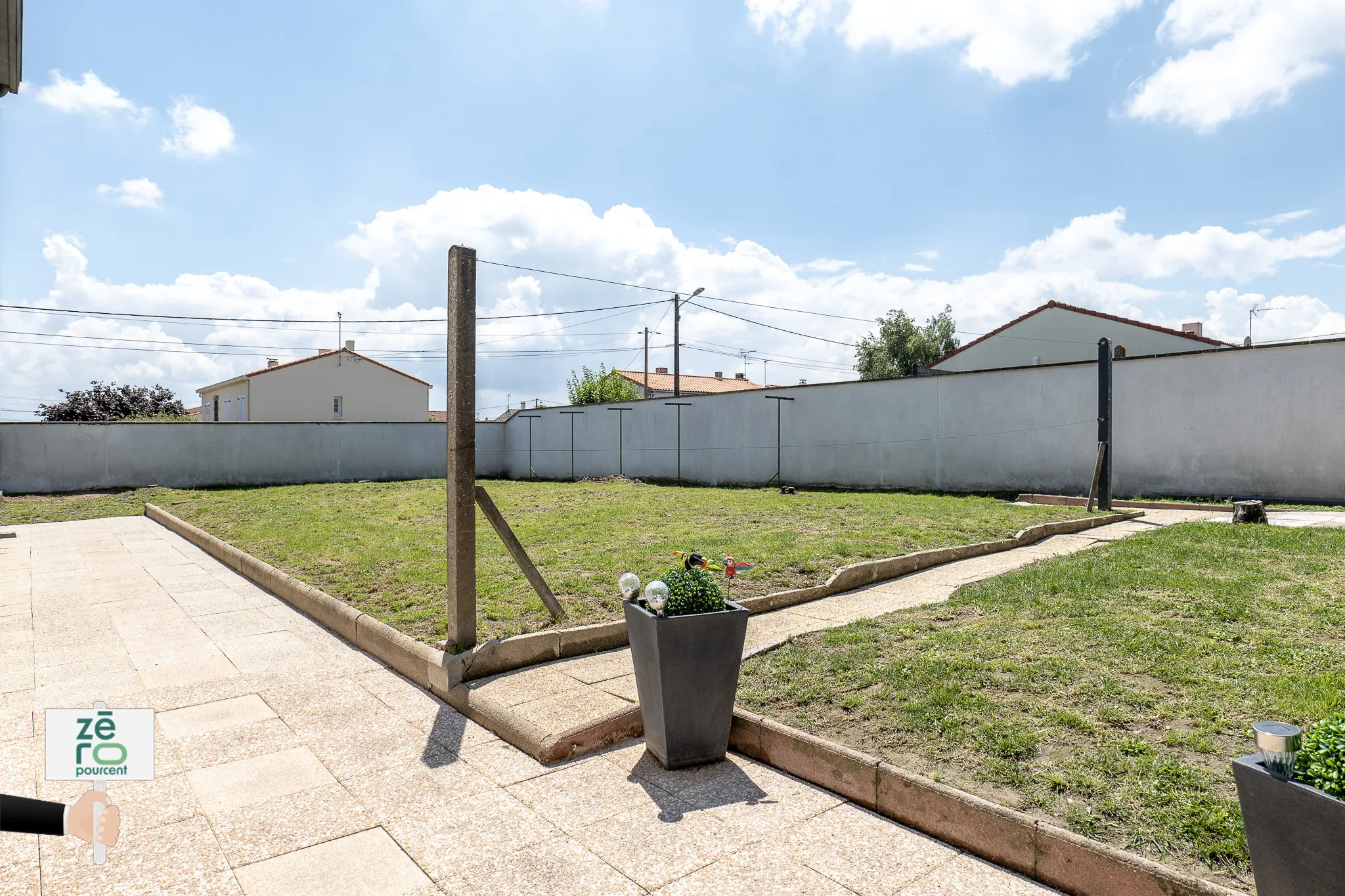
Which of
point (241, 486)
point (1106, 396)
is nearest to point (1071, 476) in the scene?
point (1106, 396)

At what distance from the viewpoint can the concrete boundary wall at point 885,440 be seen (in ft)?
43.3

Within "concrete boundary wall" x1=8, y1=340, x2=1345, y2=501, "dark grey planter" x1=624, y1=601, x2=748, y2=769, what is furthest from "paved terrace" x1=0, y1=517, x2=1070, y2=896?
"concrete boundary wall" x1=8, y1=340, x2=1345, y2=501

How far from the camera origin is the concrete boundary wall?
13203 millimetres

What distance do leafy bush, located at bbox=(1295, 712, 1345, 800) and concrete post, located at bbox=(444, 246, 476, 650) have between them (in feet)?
13.1

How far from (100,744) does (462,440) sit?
3.20 meters

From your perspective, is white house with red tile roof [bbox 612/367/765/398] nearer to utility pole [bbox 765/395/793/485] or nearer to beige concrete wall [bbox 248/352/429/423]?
beige concrete wall [bbox 248/352/429/423]

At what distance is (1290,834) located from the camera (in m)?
1.74

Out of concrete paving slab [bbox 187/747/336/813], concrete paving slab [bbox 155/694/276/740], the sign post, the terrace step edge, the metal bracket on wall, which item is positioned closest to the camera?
the sign post

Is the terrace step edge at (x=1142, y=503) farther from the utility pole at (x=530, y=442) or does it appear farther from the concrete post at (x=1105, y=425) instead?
the utility pole at (x=530, y=442)

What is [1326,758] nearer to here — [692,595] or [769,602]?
[692,595]

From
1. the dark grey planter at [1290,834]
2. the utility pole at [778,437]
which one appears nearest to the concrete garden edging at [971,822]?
the dark grey planter at [1290,834]

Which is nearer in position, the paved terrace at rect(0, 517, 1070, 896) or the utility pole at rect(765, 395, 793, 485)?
the paved terrace at rect(0, 517, 1070, 896)

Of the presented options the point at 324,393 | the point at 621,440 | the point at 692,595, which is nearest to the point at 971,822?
the point at 692,595

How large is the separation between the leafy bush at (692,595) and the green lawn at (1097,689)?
668 millimetres
